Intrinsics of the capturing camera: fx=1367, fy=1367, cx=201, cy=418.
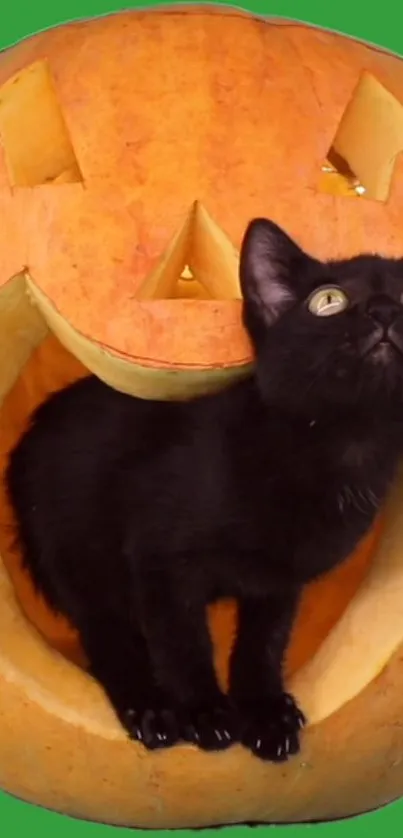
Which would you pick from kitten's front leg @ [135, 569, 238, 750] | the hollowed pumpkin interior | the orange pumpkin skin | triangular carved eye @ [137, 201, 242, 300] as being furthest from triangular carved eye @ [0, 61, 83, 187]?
kitten's front leg @ [135, 569, 238, 750]

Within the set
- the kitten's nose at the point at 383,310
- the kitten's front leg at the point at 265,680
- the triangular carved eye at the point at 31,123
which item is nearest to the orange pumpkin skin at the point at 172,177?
the triangular carved eye at the point at 31,123

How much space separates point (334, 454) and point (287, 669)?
1.46 feet

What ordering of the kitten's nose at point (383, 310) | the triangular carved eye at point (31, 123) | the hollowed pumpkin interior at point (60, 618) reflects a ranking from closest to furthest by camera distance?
the kitten's nose at point (383, 310) < the triangular carved eye at point (31, 123) < the hollowed pumpkin interior at point (60, 618)

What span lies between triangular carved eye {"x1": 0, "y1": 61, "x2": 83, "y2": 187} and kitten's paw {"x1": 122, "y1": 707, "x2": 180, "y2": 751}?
→ 0.66m

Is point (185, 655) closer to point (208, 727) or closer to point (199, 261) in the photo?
point (208, 727)

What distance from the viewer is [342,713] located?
1.71 m

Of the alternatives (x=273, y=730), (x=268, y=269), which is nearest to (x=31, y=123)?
(x=268, y=269)

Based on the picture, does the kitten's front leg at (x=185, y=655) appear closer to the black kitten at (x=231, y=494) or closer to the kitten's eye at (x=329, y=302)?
the black kitten at (x=231, y=494)

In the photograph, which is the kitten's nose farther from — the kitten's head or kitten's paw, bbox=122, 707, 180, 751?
kitten's paw, bbox=122, 707, 180, 751

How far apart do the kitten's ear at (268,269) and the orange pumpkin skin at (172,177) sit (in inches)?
1.2

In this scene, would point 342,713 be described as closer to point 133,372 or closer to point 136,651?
point 136,651

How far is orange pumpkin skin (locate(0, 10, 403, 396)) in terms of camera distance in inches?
60.6

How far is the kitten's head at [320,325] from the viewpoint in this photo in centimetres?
150

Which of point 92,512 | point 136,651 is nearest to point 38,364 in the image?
point 92,512
